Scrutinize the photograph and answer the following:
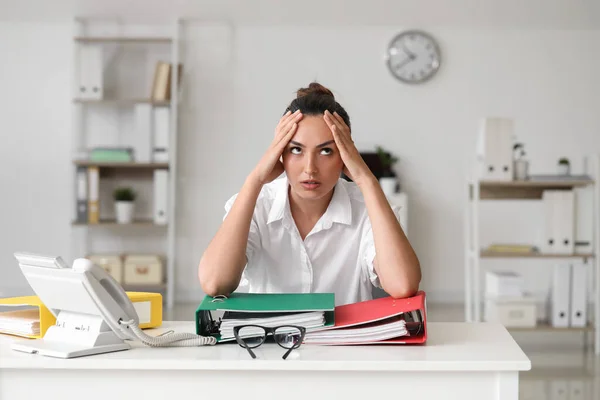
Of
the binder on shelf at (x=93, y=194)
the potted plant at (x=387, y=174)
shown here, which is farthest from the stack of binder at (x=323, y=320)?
the binder on shelf at (x=93, y=194)

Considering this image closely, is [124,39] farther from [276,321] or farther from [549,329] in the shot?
[276,321]

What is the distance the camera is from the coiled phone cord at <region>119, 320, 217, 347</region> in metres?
1.25

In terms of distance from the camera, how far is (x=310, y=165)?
5.16ft

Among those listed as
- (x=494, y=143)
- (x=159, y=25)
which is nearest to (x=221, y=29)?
(x=159, y=25)

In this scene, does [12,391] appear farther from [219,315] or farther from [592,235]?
[592,235]

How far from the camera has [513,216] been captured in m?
5.46

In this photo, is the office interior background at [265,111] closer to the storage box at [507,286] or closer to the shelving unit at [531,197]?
the shelving unit at [531,197]

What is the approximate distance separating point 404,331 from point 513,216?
4.42 meters

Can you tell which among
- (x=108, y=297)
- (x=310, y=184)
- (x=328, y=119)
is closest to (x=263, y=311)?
(x=108, y=297)

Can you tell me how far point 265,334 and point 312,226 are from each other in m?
0.55

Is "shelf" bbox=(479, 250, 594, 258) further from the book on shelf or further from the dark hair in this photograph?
the dark hair

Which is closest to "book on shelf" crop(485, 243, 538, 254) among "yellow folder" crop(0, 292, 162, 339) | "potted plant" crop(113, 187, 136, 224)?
"potted plant" crop(113, 187, 136, 224)

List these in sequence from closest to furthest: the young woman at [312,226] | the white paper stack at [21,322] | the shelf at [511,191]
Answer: the white paper stack at [21,322] → the young woman at [312,226] → the shelf at [511,191]

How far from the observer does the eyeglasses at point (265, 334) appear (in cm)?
126
